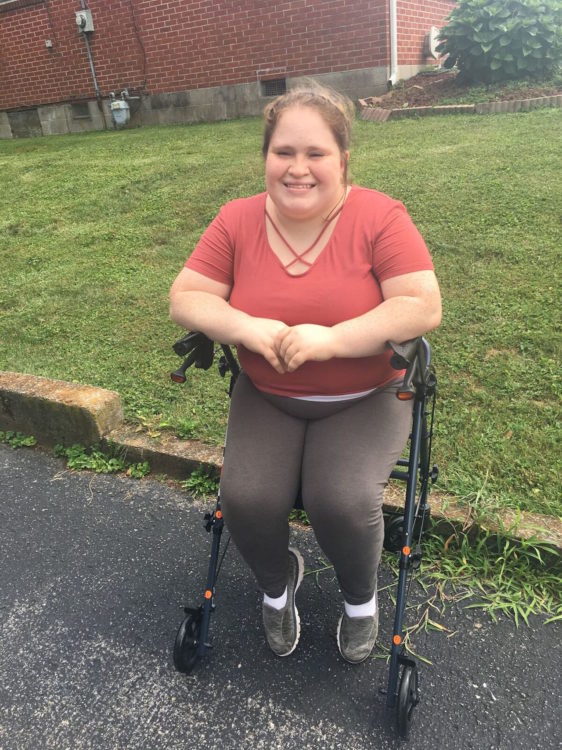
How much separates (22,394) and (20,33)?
11.8 meters

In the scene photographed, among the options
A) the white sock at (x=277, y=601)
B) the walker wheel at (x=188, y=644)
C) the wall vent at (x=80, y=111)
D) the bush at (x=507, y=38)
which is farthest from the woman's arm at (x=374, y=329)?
the wall vent at (x=80, y=111)

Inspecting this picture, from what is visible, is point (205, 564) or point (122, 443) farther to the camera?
point (122, 443)

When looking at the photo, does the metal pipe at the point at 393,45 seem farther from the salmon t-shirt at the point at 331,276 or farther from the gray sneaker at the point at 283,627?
the gray sneaker at the point at 283,627

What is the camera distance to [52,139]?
11.2 m

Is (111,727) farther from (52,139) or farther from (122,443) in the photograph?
(52,139)

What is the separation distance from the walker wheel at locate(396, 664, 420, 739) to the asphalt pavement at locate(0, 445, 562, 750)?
0.07m

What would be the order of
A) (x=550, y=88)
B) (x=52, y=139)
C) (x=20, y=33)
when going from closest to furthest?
(x=550, y=88)
(x=52, y=139)
(x=20, y=33)

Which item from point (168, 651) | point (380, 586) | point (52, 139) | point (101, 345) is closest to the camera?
point (168, 651)

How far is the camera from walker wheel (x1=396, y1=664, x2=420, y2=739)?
1.71 m

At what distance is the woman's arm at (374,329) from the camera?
1.73 m

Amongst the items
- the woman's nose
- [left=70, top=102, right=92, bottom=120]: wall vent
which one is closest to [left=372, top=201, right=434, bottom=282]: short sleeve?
the woman's nose

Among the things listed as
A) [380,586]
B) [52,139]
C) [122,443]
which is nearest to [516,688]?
[380,586]

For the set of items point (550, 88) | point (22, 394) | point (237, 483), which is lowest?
point (22, 394)

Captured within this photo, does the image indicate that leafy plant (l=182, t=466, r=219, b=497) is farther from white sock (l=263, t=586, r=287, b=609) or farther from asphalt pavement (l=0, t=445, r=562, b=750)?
white sock (l=263, t=586, r=287, b=609)
